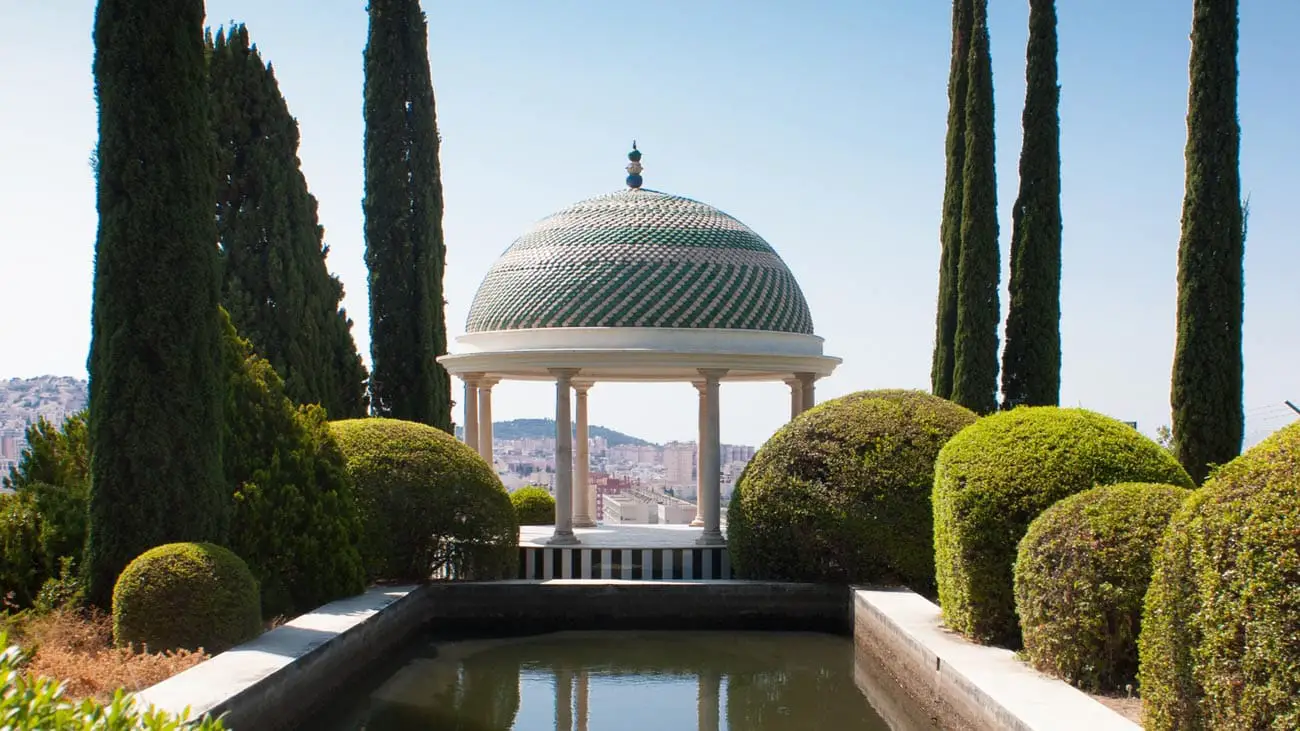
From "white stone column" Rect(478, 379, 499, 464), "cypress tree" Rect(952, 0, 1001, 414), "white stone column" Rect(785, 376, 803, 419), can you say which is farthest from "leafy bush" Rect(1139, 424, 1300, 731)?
"white stone column" Rect(478, 379, 499, 464)

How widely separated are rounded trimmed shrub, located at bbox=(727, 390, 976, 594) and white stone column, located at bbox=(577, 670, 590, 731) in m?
4.63

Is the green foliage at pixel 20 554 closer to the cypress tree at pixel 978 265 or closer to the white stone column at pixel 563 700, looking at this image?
the white stone column at pixel 563 700

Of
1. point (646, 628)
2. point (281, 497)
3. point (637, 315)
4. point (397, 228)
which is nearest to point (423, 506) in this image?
point (281, 497)

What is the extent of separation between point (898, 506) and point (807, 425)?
6.51 ft

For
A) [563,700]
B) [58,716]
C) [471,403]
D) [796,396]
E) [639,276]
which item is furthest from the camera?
[471,403]

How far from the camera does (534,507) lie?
29.2 metres

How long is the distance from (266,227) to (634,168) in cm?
932

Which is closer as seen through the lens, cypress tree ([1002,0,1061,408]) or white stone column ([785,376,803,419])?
cypress tree ([1002,0,1061,408])

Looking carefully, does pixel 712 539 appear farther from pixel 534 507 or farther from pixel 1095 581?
pixel 1095 581

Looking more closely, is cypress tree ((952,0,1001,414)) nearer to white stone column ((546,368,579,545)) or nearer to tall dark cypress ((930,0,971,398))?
tall dark cypress ((930,0,971,398))

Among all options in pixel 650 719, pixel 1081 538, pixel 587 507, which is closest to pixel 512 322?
pixel 587 507

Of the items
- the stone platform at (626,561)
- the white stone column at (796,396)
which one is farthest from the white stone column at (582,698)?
the white stone column at (796,396)

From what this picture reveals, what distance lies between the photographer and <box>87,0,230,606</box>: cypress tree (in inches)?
519

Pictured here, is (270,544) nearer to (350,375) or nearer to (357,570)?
(357,570)
